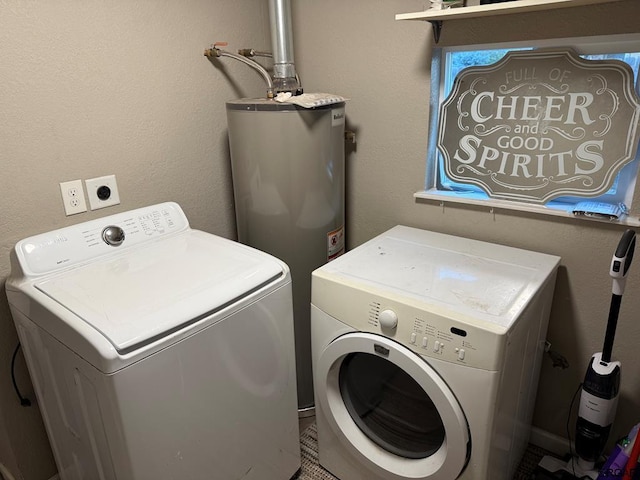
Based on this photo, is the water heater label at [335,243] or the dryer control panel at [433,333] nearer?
the dryer control panel at [433,333]

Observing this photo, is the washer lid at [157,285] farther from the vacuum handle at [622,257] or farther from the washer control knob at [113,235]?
the vacuum handle at [622,257]

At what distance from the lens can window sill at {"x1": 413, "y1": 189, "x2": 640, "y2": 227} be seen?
1450 millimetres

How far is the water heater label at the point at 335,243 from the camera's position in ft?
6.07

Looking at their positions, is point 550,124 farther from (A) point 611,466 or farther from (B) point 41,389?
(B) point 41,389

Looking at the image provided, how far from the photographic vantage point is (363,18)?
1789mm

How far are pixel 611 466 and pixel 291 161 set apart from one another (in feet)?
4.71

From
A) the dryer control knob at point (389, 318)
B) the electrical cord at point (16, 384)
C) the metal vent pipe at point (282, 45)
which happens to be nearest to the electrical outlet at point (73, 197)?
the electrical cord at point (16, 384)

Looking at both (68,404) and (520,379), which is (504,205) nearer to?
(520,379)

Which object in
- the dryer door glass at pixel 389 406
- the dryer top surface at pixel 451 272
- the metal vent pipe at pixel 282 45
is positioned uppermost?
the metal vent pipe at pixel 282 45

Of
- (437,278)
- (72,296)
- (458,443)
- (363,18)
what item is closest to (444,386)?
(458,443)

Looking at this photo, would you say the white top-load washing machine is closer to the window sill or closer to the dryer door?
the dryer door

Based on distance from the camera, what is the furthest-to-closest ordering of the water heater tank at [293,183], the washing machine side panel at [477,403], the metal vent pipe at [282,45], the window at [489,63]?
the metal vent pipe at [282,45], the water heater tank at [293,183], the window at [489,63], the washing machine side panel at [477,403]

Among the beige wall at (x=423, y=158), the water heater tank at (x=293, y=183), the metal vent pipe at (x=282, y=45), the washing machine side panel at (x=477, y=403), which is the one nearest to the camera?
the washing machine side panel at (x=477, y=403)

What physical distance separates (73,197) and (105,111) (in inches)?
12.4
